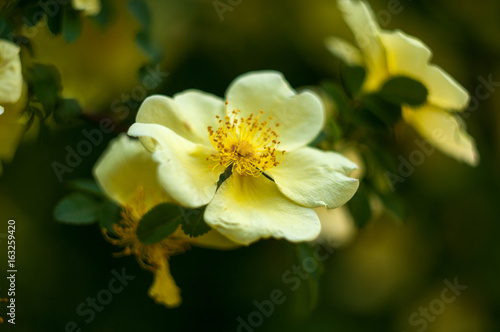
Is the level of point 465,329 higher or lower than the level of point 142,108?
lower

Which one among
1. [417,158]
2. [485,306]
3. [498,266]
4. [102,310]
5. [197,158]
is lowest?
[102,310]

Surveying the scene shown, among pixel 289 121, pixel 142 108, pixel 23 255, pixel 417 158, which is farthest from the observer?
pixel 417 158

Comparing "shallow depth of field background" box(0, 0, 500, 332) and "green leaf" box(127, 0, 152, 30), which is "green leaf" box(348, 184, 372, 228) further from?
"shallow depth of field background" box(0, 0, 500, 332)

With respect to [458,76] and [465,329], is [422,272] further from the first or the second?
[458,76]

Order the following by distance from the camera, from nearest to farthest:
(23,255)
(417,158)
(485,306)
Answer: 1. (23,255)
2. (417,158)
3. (485,306)

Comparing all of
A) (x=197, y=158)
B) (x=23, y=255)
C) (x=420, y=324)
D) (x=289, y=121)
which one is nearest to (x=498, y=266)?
(x=420, y=324)

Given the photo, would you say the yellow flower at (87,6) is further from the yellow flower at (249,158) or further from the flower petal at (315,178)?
the flower petal at (315,178)

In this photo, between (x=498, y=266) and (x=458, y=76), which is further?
(x=458, y=76)
